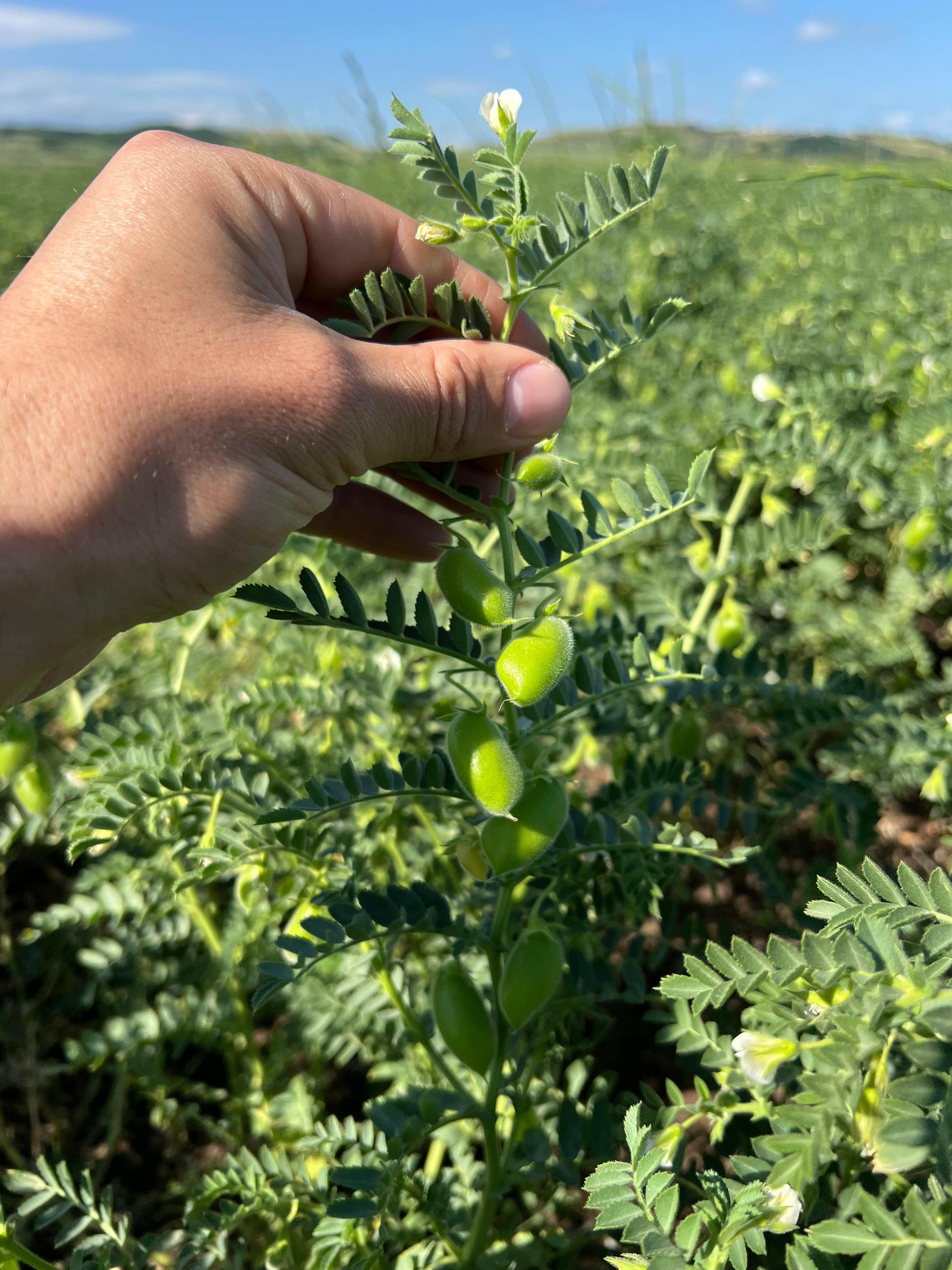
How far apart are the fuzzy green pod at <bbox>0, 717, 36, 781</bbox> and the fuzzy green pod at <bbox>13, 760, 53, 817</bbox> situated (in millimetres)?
11

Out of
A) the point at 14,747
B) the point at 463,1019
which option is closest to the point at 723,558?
the point at 463,1019

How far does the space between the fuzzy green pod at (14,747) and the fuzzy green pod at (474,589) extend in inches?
32.4

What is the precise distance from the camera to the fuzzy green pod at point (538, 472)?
0.97 meters

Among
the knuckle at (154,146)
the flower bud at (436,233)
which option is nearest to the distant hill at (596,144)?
the knuckle at (154,146)

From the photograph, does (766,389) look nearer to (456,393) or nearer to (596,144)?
(456,393)

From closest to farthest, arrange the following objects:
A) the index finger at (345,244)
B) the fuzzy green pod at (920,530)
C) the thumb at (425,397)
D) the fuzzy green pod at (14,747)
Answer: the thumb at (425,397), the index finger at (345,244), the fuzzy green pod at (14,747), the fuzzy green pod at (920,530)

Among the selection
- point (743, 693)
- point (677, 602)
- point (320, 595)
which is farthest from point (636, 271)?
point (320, 595)

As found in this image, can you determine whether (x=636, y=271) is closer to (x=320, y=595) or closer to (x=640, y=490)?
(x=640, y=490)

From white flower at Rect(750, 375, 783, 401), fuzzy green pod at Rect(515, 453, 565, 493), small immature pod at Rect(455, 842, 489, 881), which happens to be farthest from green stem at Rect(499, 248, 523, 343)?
white flower at Rect(750, 375, 783, 401)

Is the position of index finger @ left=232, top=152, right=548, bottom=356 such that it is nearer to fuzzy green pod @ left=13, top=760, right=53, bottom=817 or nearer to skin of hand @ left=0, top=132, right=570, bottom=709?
skin of hand @ left=0, top=132, right=570, bottom=709

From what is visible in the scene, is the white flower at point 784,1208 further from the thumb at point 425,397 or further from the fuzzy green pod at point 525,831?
the thumb at point 425,397

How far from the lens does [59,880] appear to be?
2.19 m

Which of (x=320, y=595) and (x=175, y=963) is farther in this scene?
(x=175, y=963)

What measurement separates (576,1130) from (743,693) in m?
0.69
